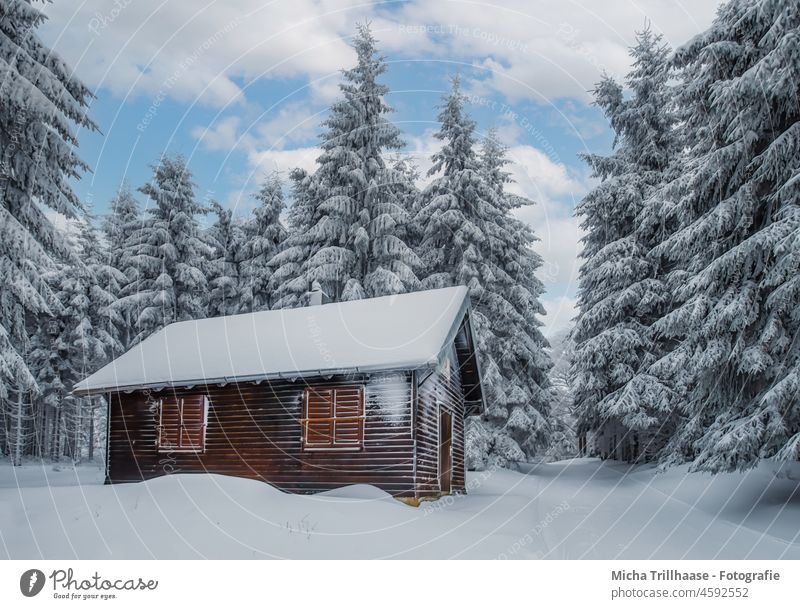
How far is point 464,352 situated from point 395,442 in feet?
17.8

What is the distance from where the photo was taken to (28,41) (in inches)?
535

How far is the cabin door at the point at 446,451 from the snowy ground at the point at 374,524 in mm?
1239

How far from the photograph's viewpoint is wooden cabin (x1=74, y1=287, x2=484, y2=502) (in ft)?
45.4

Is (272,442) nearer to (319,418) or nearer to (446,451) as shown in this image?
(319,418)

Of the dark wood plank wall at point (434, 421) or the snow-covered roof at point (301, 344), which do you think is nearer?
the snow-covered roof at point (301, 344)

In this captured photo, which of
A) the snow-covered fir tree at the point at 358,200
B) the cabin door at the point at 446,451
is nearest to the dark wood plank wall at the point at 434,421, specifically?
the cabin door at the point at 446,451

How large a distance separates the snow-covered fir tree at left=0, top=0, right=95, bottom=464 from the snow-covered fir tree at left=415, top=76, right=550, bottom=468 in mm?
14883

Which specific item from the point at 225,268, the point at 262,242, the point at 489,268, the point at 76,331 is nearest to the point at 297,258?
the point at 262,242

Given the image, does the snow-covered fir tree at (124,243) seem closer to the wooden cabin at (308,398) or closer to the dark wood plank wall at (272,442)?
the wooden cabin at (308,398)

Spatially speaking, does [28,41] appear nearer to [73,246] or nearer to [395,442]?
[73,246]

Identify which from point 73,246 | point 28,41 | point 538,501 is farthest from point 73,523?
point 538,501

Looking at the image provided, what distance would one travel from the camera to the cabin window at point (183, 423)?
52.5 ft

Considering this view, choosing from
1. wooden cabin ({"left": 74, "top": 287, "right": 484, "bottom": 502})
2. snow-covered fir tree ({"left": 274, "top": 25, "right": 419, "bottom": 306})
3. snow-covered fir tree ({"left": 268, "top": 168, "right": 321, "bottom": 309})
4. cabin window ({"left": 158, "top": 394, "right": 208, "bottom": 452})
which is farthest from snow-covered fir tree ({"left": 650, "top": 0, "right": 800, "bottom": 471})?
snow-covered fir tree ({"left": 268, "top": 168, "right": 321, "bottom": 309})

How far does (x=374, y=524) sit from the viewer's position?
10133 mm
